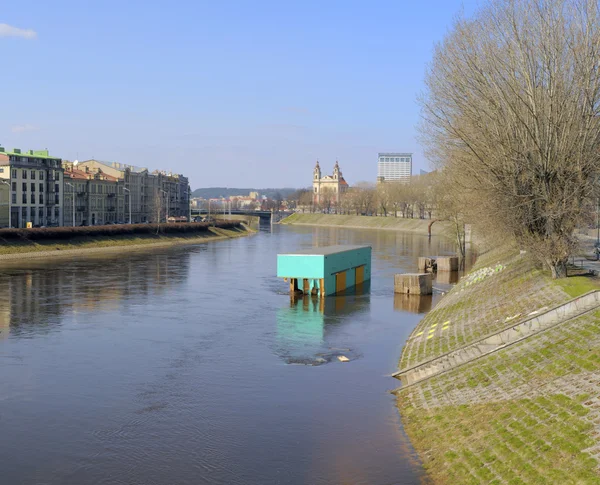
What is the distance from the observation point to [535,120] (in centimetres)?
3881

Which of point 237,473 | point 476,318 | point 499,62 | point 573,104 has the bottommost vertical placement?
point 237,473

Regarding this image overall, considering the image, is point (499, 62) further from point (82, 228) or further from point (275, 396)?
point (82, 228)

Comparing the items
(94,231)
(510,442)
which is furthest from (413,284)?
(94,231)

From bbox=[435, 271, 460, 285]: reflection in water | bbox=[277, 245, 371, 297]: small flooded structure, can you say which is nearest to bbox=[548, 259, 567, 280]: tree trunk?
bbox=[277, 245, 371, 297]: small flooded structure

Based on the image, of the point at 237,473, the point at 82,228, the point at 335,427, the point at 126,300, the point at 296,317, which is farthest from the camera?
the point at 82,228

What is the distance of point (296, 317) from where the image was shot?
46875 mm

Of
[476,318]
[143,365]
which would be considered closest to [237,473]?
[143,365]

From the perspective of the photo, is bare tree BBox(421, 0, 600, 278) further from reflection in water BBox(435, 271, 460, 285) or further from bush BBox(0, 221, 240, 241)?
bush BBox(0, 221, 240, 241)

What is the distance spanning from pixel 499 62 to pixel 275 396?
2498 cm

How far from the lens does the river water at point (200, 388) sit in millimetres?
21367

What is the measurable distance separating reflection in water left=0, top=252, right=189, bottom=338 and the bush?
948 centimetres

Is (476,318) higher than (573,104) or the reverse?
the reverse

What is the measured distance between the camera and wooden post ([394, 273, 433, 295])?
57.6 m

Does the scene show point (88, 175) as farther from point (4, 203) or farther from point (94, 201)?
point (4, 203)
